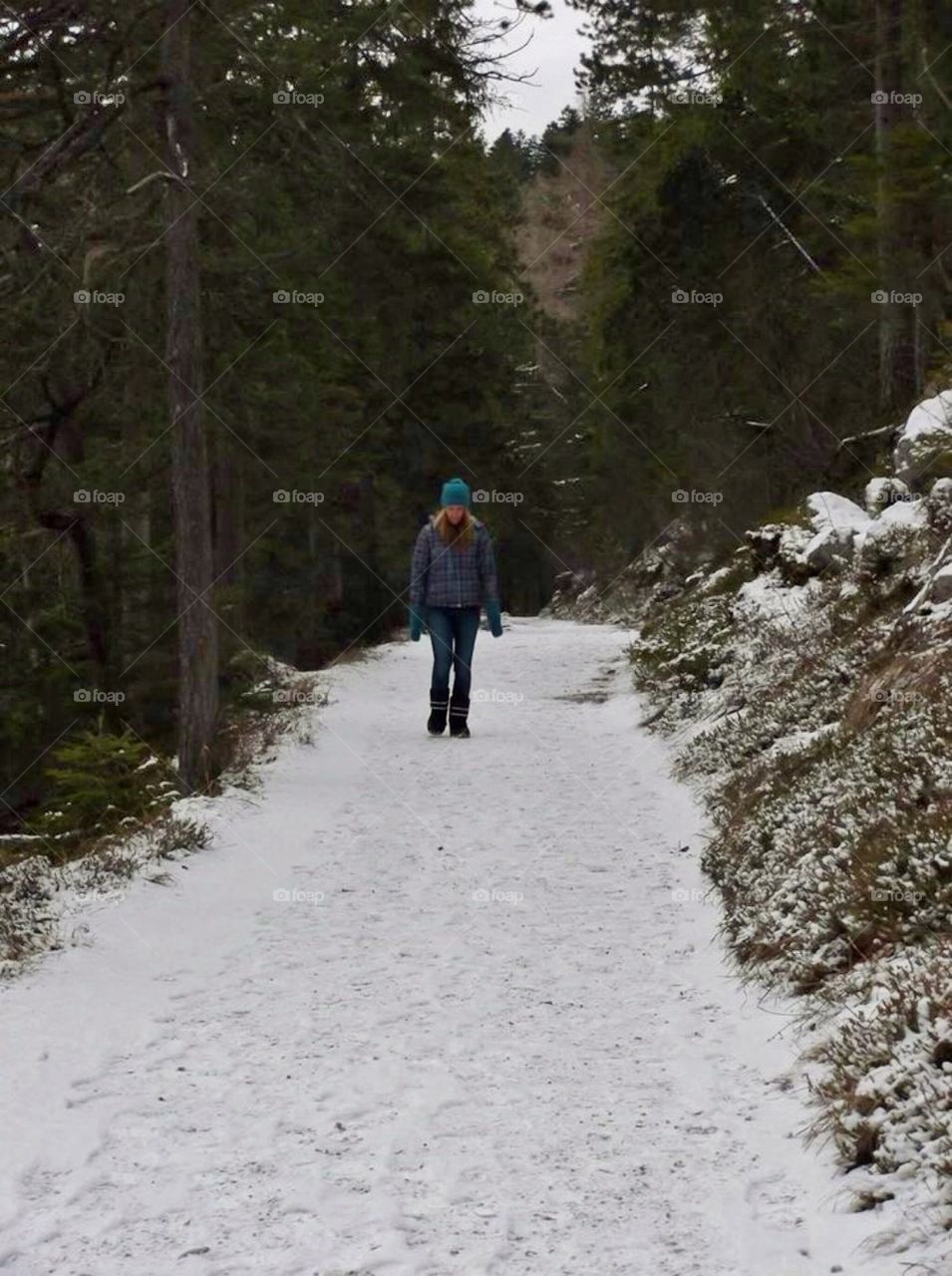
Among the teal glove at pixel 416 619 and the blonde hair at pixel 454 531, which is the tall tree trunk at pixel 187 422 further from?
the blonde hair at pixel 454 531

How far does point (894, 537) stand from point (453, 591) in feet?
14.7

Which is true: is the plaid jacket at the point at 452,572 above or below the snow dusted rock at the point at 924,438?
below

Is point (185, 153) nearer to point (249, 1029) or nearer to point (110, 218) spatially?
point (110, 218)

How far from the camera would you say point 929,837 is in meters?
5.26

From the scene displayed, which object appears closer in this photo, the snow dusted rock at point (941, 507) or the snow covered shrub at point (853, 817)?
the snow covered shrub at point (853, 817)

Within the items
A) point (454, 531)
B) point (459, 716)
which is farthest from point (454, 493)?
point (459, 716)

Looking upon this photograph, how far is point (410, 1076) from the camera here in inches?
192

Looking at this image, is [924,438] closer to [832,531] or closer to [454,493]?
[832,531]

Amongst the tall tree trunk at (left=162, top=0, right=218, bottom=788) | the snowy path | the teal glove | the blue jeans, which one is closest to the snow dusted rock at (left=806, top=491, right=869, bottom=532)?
the blue jeans

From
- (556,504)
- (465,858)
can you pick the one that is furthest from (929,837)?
(556,504)

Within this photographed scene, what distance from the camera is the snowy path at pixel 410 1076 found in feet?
12.1

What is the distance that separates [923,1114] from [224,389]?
1306cm

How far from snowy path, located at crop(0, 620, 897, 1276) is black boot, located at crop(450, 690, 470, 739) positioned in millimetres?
3681

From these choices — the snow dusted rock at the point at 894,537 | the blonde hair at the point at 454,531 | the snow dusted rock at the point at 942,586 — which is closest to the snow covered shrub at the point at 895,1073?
the snow dusted rock at the point at 942,586
